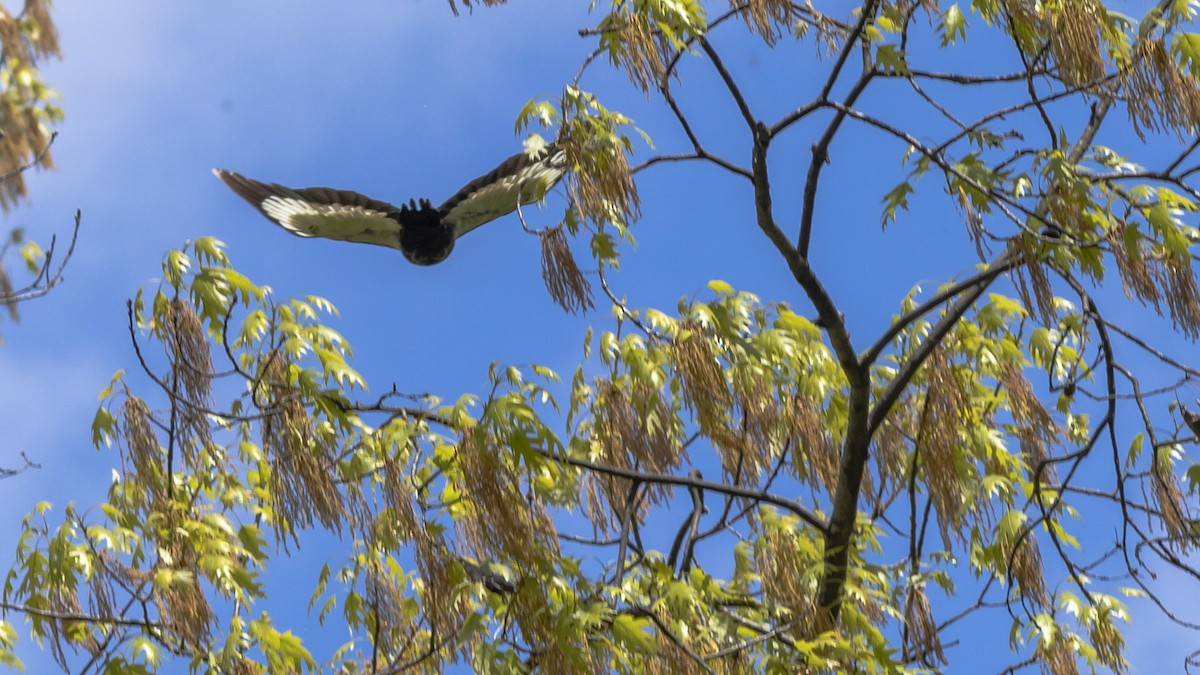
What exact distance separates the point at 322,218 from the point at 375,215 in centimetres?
37

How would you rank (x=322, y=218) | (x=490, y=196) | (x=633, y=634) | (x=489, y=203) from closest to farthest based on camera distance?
(x=633, y=634)
(x=490, y=196)
(x=489, y=203)
(x=322, y=218)

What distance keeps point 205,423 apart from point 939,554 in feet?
11.4

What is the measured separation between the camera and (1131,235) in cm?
454

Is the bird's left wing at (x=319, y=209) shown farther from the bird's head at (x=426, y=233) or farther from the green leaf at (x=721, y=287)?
the green leaf at (x=721, y=287)

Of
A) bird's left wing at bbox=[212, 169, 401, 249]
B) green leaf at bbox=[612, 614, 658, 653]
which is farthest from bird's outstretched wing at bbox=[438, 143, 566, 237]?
green leaf at bbox=[612, 614, 658, 653]

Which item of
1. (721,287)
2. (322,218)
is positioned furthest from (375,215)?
(721,287)

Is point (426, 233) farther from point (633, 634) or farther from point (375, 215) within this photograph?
point (633, 634)

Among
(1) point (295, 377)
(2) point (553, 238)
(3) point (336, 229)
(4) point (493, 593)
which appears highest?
(3) point (336, 229)

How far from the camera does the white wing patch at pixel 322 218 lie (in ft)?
29.1

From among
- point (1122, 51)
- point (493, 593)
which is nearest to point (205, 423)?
point (493, 593)

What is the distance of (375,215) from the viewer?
8953 millimetres

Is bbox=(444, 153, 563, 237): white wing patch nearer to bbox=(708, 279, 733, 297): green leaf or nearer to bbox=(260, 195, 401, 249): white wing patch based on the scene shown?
bbox=(260, 195, 401, 249): white wing patch

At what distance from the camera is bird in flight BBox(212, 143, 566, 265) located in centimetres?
882

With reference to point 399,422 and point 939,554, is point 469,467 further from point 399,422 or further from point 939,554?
point 939,554
